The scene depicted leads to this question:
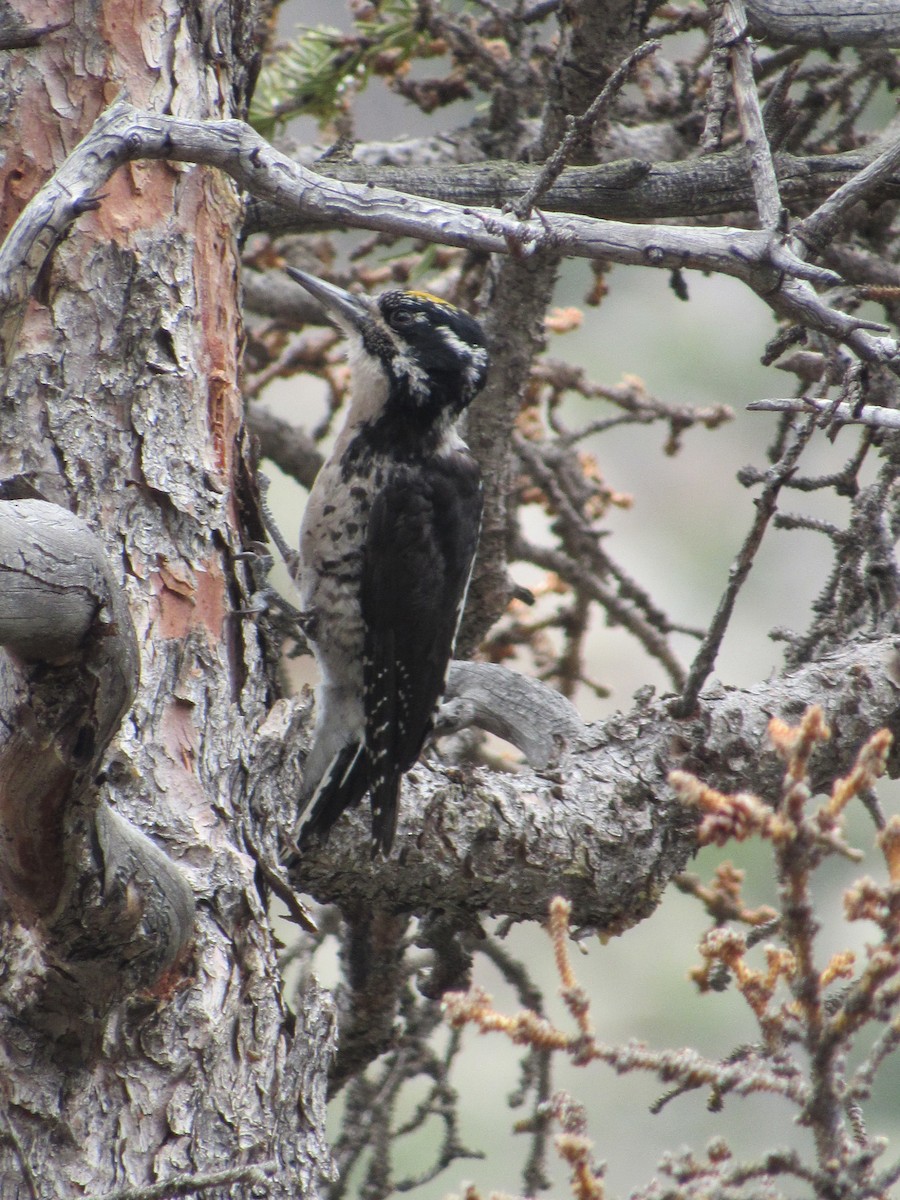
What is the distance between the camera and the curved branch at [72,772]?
145 cm

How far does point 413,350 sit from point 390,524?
1.66 feet

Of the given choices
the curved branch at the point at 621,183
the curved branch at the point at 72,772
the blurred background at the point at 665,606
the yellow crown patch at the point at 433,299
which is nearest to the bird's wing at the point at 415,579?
the yellow crown patch at the point at 433,299

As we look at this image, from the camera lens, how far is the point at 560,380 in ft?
14.1

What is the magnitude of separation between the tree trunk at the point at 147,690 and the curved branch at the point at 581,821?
1.51 ft

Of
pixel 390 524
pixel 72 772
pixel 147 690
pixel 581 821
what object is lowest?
pixel 72 772

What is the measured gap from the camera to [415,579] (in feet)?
11.5

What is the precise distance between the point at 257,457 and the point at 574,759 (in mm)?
→ 976

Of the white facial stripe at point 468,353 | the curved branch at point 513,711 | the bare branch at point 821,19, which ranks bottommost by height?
the curved branch at point 513,711

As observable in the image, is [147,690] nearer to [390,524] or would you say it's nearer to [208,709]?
[208,709]

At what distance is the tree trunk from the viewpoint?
187cm

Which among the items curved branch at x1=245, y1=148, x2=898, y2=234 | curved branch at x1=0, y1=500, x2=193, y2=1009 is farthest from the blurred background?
curved branch at x1=0, y1=500, x2=193, y2=1009

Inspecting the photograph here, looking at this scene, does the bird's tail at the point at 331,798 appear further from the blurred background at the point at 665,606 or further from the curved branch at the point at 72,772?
the blurred background at the point at 665,606

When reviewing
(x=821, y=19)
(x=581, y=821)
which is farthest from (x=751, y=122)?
(x=581, y=821)

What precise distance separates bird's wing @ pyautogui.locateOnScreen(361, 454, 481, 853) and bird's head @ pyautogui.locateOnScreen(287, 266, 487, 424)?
172 millimetres
